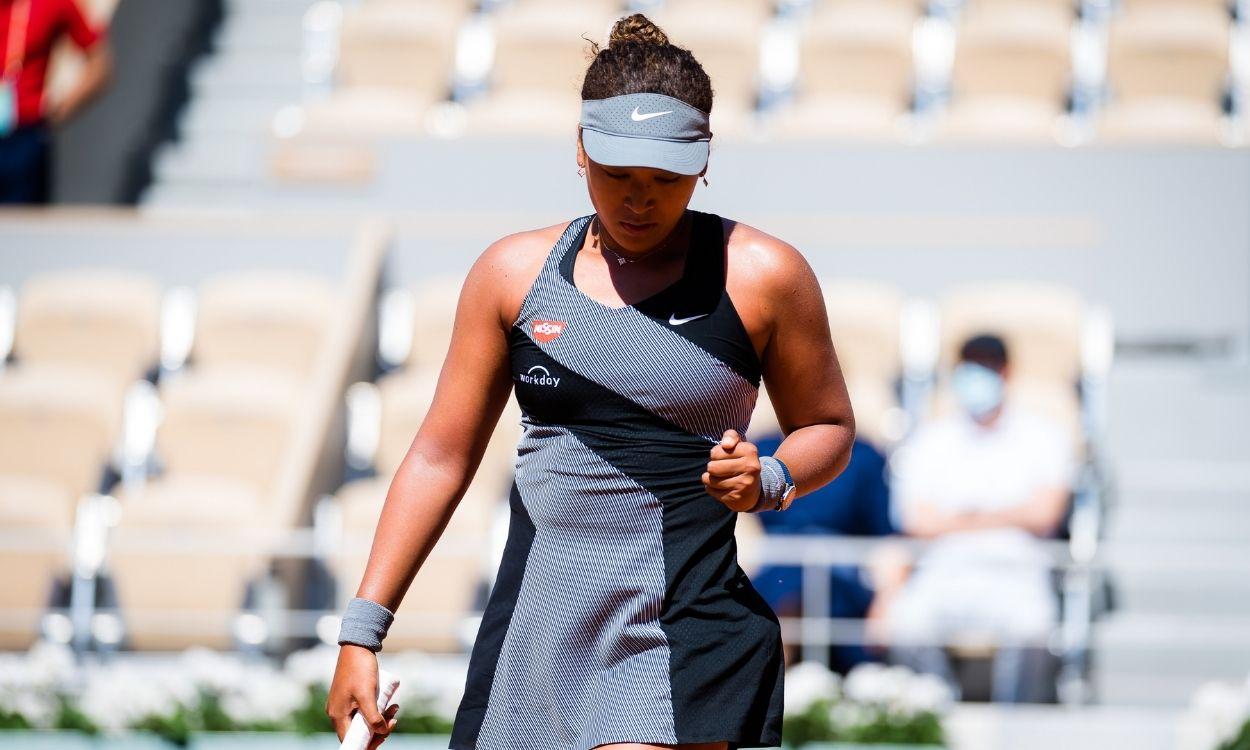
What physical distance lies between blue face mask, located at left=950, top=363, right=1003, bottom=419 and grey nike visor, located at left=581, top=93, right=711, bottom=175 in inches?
164

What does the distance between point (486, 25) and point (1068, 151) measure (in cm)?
374

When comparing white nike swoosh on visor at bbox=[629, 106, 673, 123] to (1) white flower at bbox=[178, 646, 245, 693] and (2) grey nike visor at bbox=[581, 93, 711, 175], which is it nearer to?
(2) grey nike visor at bbox=[581, 93, 711, 175]

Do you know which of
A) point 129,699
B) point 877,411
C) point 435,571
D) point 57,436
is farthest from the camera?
point 57,436

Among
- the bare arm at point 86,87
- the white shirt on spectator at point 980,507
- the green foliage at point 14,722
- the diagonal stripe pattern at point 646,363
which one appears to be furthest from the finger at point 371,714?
the bare arm at point 86,87

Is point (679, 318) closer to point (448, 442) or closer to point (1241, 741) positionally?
point (448, 442)

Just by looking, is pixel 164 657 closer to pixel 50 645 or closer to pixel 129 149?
pixel 50 645

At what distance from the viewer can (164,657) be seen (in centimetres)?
691

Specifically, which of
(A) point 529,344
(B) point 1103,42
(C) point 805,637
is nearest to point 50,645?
(C) point 805,637

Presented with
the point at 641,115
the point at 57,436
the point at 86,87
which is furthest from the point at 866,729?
the point at 86,87

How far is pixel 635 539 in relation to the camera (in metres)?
2.54

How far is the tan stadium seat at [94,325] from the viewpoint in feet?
26.3

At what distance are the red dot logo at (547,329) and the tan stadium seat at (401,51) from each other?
736 cm

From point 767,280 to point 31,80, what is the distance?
716 cm

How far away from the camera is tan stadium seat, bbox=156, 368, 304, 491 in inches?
291
